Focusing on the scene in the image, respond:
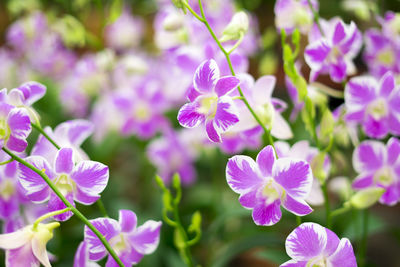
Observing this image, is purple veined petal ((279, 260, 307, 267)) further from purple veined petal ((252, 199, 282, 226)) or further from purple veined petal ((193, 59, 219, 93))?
purple veined petal ((193, 59, 219, 93))

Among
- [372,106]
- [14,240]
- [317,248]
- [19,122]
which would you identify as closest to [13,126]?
[19,122]

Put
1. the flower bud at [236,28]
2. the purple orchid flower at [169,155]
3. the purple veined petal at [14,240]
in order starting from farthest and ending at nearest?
the purple orchid flower at [169,155] → the flower bud at [236,28] → the purple veined petal at [14,240]

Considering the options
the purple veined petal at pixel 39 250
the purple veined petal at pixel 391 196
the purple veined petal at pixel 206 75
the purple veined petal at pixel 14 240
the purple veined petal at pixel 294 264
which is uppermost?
the purple veined petal at pixel 206 75

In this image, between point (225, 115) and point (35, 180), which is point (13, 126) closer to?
point (35, 180)

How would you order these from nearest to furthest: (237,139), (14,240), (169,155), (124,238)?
(14,240)
(124,238)
(237,139)
(169,155)

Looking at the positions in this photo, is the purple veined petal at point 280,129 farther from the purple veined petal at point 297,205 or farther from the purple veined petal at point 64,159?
the purple veined petal at point 64,159

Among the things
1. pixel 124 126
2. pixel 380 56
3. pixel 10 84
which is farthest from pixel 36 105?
pixel 380 56

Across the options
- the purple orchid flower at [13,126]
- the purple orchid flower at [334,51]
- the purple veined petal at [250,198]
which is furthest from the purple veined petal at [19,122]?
the purple orchid flower at [334,51]

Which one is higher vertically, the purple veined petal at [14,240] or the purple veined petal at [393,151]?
the purple veined petal at [14,240]
